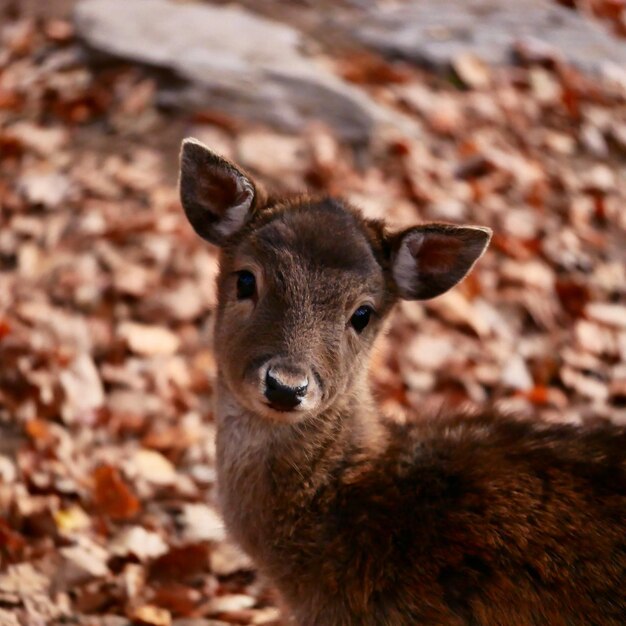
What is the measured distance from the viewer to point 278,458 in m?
4.46

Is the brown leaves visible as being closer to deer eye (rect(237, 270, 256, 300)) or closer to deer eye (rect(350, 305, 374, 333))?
deer eye (rect(237, 270, 256, 300))

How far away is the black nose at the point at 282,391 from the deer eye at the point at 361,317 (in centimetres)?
55

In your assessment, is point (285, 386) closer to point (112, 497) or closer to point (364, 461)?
point (364, 461)

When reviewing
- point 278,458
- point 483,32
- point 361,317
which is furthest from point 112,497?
point 483,32

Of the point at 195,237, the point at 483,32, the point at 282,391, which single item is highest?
the point at 282,391

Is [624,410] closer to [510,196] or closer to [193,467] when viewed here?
[510,196]

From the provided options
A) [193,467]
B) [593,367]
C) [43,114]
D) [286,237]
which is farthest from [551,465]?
[43,114]

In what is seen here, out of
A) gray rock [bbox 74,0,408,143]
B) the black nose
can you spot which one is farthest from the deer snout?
gray rock [bbox 74,0,408,143]

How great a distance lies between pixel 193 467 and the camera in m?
6.03

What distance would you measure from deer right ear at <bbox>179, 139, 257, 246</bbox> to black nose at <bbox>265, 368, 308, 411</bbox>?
96 centimetres

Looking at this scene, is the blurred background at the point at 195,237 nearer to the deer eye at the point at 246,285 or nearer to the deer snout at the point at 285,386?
the deer eye at the point at 246,285

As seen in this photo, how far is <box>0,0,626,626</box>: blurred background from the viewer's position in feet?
17.9

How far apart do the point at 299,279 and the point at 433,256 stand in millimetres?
697

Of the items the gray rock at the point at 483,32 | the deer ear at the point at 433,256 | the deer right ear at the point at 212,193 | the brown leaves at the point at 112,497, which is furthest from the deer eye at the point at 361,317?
the gray rock at the point at 483,32
